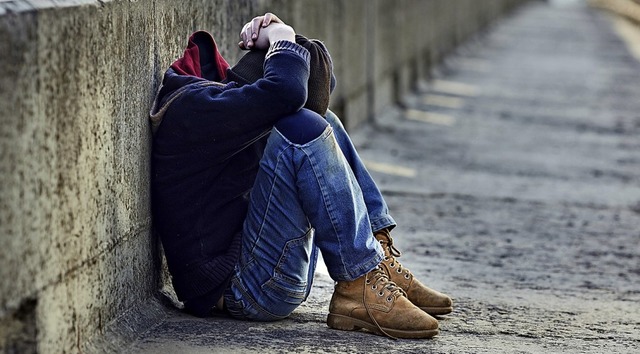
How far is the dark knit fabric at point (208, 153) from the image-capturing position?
369cm

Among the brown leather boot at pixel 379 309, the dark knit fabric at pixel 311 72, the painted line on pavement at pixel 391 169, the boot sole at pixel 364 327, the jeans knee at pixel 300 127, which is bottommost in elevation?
the painted line on pavement at pixel 391 169

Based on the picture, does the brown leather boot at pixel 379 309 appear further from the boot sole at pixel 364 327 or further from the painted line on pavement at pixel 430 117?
the painted line on pavement at pixel 430 117

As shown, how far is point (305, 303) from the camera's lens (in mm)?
4402

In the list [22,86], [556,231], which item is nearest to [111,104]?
[22,86]

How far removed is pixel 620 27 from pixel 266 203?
1156 inches

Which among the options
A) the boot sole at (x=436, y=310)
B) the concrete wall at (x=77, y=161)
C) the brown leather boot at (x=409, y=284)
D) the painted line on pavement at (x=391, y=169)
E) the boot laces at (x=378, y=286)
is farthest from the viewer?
the painted line on pavement at (x=391, y=169)

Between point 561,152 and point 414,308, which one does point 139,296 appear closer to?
point 414,308

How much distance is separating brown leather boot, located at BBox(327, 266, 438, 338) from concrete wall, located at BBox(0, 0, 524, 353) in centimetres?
63

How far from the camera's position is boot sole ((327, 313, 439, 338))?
3920 millimetres

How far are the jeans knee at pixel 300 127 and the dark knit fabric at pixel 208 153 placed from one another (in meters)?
0.02

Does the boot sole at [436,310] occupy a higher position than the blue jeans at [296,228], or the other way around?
the blue jeans at [296,228]

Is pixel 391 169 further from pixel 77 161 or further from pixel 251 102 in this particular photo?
pixel 77 161

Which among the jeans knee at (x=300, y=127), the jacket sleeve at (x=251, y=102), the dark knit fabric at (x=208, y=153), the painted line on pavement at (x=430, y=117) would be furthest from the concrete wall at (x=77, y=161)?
the painted line on pavement at (x=430, y=117)

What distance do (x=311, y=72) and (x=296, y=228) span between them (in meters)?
0.49
